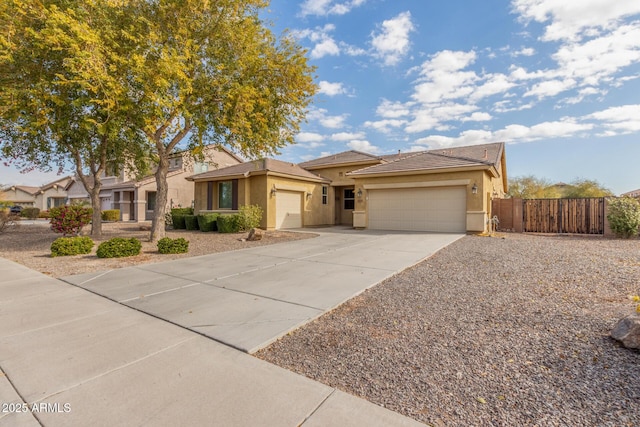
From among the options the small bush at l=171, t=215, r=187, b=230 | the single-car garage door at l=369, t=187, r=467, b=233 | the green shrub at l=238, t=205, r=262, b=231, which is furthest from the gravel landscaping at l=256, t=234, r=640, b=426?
the small bush at l=171, t=215, r=187, b=230

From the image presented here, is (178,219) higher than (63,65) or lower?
lower

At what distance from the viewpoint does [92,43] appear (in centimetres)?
782

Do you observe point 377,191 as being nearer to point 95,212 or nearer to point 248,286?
point 248,286

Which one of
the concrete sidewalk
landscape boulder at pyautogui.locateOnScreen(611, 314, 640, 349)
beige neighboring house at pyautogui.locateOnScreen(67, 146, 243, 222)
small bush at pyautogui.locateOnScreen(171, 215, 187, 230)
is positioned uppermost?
beige neighboring house at pyautogui.locateOnScreen(67, 146, 243, 222)

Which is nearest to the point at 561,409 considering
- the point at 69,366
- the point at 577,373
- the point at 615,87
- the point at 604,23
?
the point at 577,373

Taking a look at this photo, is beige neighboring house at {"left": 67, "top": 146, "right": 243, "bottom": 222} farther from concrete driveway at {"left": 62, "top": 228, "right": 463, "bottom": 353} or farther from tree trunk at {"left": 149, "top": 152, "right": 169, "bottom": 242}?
concrete driveway at {"left": 62, "top": 228, "right": 463, "bottom": 353}

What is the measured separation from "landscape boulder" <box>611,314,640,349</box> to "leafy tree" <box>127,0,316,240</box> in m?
9.64

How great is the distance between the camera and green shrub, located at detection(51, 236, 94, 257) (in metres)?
8.52

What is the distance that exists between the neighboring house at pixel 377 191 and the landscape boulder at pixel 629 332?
36.1ft

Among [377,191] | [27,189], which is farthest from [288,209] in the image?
[27,189]

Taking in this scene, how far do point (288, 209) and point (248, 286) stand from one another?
1214 centimetres

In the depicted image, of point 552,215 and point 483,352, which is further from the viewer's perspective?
point 552,215

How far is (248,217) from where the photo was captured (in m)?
14.8

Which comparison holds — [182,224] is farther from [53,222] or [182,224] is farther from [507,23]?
[507,23]
